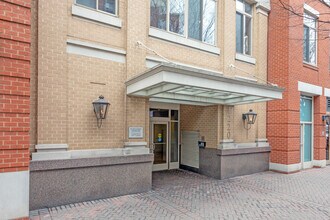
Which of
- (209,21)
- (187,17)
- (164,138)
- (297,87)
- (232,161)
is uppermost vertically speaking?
(209,21)

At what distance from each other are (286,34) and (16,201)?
10535 mm

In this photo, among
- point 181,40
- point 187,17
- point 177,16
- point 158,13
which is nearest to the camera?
point 158,13

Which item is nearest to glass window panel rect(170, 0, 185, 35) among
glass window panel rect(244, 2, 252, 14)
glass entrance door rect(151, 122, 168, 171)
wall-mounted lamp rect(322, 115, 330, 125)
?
glass window panel rect(244, 2, 252, 14)

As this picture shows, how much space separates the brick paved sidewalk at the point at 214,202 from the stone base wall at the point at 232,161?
42cm

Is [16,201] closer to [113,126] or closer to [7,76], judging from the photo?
[7,76]

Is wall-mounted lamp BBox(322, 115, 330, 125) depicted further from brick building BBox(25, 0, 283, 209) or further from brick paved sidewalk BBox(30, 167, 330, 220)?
brick building BBox(25, 0, 283, 209)

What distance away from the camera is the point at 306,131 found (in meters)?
11.6

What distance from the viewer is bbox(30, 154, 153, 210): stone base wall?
562cm

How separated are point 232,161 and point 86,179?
5395 millimetres

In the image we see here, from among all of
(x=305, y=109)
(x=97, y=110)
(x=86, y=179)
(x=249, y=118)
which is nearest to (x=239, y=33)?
(x=249, y=118)

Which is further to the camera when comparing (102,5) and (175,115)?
(175,115)

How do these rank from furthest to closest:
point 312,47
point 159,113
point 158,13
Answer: point 312,47
point 159,113
point 158,13

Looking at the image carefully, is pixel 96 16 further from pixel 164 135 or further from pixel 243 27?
pixel 243 27

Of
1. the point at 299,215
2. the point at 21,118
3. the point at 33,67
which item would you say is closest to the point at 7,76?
the point at 21,118
